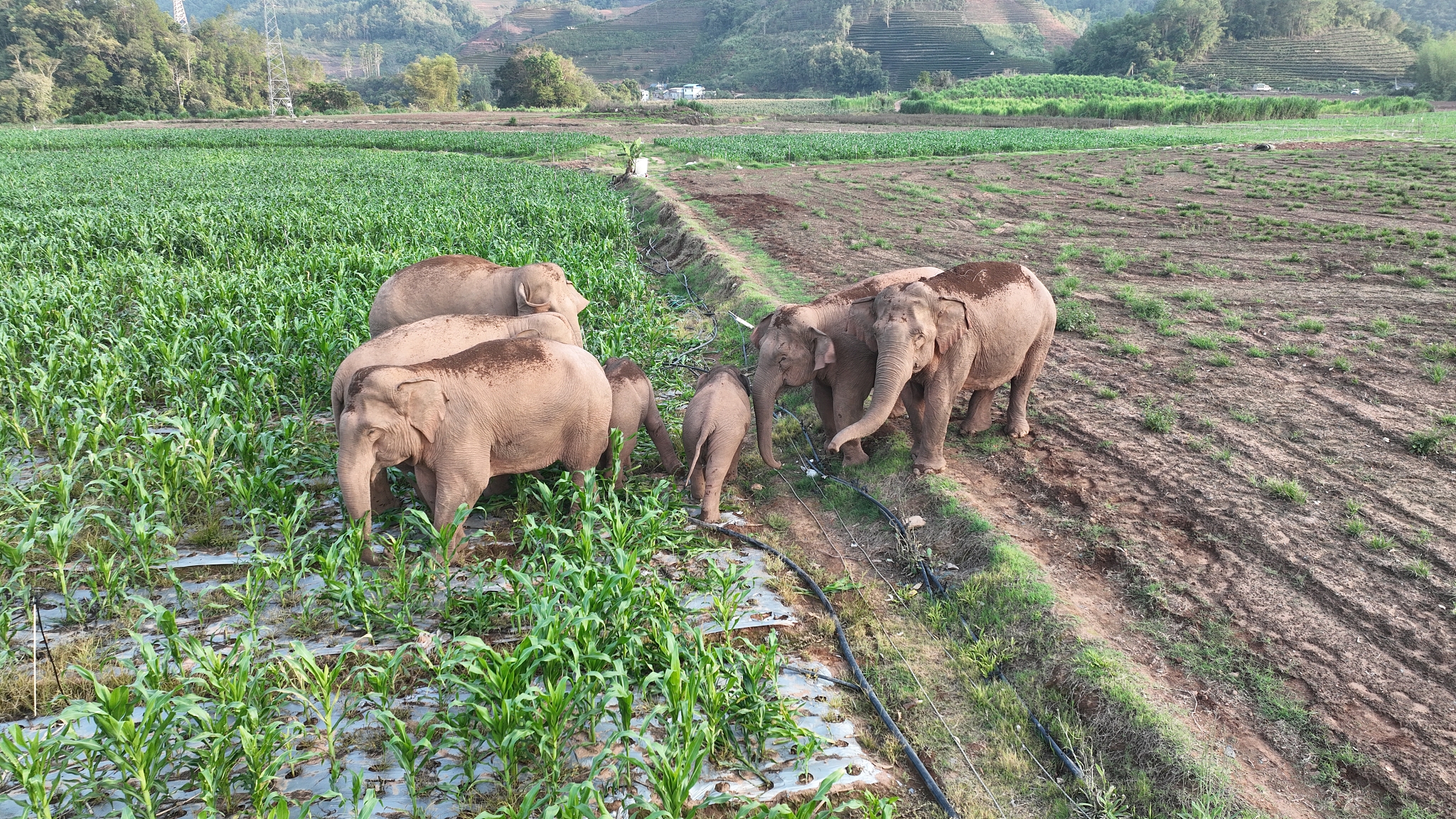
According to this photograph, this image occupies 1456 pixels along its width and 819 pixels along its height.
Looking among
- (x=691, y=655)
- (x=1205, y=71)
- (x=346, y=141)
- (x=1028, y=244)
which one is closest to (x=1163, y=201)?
(x=1028, y=244)

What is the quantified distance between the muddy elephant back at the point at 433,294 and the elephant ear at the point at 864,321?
3.61 m

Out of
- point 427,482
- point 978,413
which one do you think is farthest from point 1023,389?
point 427,482

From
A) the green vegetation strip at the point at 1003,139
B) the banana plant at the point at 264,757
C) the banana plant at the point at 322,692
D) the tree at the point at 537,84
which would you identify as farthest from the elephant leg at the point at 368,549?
the tree at the point at 537,84

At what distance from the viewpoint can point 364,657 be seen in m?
4.80

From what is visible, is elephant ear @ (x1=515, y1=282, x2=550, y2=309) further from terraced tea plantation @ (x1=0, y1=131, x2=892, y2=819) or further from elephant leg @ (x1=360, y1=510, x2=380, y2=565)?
elephant leg @ (x1=360, y1=510, x2=380, y2=565)

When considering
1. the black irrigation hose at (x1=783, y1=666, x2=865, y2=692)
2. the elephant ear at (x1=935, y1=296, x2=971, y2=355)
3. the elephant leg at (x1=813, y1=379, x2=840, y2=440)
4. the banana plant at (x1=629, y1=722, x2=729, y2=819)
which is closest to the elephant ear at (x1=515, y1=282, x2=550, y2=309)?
the elephant leg at (x1=813, y1=379, x2=840, y2=440)

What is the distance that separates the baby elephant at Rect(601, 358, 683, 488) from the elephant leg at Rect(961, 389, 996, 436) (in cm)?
296

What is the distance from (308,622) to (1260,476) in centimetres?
731

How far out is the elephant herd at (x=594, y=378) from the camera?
18.0 feet

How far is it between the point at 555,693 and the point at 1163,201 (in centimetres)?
2290

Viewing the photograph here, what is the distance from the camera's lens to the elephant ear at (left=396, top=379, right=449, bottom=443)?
17.2ft

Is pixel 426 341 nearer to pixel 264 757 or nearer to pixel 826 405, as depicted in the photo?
pixel 264 757

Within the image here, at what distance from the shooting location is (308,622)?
5.02 meters

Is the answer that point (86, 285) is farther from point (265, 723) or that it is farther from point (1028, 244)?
point (1028, 244)
